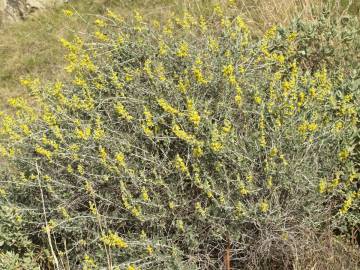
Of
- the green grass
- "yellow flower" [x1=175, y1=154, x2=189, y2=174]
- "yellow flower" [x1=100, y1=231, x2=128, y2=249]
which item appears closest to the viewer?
"yellow flower" [x1=100, y1=231, x2=128, y2=249]

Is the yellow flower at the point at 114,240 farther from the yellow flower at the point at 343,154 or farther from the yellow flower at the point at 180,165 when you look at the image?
the yellow flower at the point at 343,154

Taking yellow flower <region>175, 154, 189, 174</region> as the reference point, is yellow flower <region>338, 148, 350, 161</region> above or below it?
below

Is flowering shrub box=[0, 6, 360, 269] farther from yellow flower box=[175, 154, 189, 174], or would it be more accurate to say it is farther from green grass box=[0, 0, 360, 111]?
green grass box=[0, 0, 360, 111]

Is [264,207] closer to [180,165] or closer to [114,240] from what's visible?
[180,165]

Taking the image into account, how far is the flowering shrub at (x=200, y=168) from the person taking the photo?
236 centimetres

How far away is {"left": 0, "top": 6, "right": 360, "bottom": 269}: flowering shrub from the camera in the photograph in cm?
236

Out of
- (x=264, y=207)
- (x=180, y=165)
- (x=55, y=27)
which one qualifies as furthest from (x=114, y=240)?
(x=55, y=27)

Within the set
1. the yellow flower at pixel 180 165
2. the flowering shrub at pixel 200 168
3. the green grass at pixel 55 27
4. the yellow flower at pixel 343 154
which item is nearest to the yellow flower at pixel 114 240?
the flowering shrub at pixel 200 168

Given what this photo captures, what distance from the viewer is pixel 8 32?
5.88 meters

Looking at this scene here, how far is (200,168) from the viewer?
250 centimetres

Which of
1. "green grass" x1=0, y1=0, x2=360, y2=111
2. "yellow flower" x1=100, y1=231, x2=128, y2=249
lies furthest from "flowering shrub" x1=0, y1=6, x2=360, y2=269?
"green grass" x1=0, y1=0, x2=360, y2=111

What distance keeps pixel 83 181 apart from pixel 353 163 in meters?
1.50

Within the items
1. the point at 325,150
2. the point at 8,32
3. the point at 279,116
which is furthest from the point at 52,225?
the point at 8,32

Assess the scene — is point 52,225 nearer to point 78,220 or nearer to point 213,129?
point 78,220
